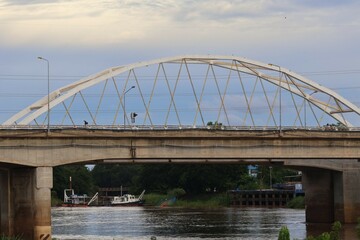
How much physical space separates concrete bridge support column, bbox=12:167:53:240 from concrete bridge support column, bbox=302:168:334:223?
108ft

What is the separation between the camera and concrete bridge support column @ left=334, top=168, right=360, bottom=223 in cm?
8812

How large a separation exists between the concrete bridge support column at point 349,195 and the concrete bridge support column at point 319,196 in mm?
2879

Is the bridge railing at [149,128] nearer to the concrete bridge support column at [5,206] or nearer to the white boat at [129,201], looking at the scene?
the concrete bridge support column at [5,206]

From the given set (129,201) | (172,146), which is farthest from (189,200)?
(172,146)

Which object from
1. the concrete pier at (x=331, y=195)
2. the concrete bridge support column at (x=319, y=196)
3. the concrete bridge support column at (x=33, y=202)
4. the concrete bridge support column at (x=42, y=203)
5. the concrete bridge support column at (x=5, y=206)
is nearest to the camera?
the concrete bridge support column at (x=42, y=203)

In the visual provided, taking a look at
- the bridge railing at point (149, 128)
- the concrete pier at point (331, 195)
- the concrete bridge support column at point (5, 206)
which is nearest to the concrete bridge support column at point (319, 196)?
the concrete pier at point (331, 195)

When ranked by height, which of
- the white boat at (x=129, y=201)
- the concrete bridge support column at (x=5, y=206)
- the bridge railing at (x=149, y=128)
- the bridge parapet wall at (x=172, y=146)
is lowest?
the white boat at (x=129, y=201)

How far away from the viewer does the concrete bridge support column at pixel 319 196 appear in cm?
9200

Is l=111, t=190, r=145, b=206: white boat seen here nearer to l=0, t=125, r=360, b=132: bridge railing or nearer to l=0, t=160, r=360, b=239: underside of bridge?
l=0, t=125, r=360, b=132: bridge railing

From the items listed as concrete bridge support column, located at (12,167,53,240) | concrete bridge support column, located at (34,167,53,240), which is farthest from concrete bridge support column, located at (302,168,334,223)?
concrete bridge support column, located at (12,167,53,240)

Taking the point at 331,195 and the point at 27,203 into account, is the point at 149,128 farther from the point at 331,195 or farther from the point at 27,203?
the point at 331,195

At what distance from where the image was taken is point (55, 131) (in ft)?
231

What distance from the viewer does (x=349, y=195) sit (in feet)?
289

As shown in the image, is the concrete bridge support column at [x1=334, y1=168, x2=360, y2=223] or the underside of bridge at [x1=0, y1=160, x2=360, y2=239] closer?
the underside of bridge at [x1=0, y1=160, x2=360, y2=239]
